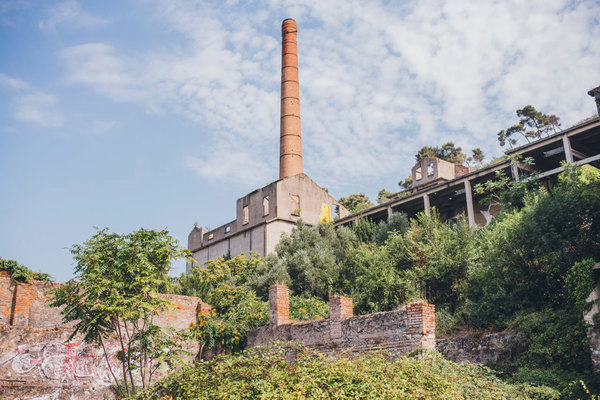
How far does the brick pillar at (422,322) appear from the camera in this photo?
10.9 meters

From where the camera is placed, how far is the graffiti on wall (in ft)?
40.3

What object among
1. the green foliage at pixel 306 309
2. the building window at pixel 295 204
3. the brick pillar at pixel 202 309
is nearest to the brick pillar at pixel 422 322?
the green foliage at pixel 306 309

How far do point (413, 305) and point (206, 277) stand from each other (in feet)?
42.7

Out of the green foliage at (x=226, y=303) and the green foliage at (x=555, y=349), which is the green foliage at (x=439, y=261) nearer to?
the green foliage at (x=555, y=349)

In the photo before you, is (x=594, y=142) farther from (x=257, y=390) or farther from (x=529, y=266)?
(x=257, y=390)

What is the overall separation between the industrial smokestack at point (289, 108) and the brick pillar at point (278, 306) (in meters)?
16.7

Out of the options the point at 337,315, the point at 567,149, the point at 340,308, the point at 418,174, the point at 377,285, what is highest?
the point at 418,174

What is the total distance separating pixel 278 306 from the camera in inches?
558

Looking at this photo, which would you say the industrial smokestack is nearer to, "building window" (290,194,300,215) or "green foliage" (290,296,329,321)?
"building window" (290,194,300,215)

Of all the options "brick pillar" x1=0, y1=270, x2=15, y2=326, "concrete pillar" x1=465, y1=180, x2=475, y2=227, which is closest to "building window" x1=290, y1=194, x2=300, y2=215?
"concrete pillar" x1=465, y1=180, x2=475, y2=227

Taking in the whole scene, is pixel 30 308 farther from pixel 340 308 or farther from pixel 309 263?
pixel 309 263

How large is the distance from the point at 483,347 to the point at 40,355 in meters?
9.88

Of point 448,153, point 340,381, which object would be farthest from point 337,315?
point 448,153

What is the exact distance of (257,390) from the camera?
920 centimetres
